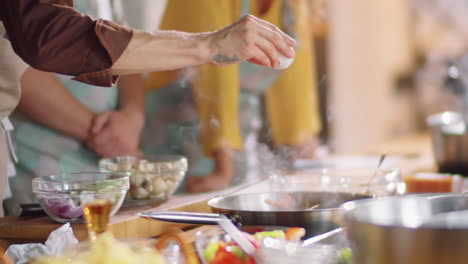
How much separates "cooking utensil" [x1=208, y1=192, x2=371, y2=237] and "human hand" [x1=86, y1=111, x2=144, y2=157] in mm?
743

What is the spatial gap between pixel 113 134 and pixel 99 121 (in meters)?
0.06

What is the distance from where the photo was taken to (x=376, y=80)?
593 cm

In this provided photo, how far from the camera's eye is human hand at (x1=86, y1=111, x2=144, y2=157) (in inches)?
75.6

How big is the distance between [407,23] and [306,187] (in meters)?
6.04

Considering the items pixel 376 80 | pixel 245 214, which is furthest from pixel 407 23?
pixel 245 214

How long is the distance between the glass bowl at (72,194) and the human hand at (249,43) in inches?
12.7

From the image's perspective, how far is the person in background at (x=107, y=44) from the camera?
119 centimetres

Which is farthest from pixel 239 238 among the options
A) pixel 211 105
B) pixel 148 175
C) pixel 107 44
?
pixel 211 105

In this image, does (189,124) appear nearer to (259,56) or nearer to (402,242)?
(259,56)

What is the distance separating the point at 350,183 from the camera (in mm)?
1550

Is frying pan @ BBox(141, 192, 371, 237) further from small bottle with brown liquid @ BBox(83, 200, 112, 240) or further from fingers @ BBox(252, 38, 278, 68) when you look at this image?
fingers @ BBox(252, 38, 278, 68)

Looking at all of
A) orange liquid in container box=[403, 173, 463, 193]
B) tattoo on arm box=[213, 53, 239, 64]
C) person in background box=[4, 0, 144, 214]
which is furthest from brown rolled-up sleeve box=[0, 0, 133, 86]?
orange liquid in container box=[403, 173, 463, 193]

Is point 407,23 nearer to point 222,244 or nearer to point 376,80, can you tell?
point 376,80

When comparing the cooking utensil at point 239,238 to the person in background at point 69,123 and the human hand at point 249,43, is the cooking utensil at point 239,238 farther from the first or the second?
the person in background at point 69,123
